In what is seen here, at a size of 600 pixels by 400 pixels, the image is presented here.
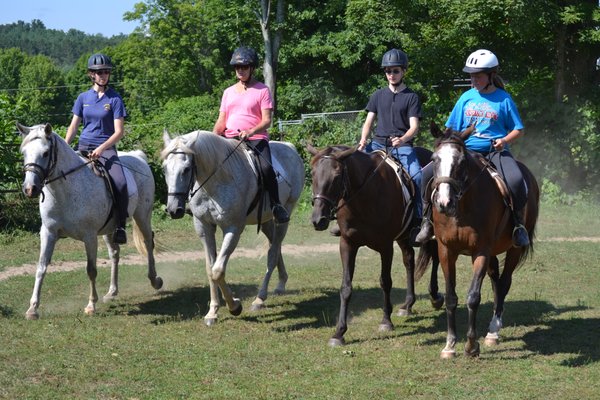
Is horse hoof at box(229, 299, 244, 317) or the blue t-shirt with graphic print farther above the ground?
the blue t-shirt with graphic print

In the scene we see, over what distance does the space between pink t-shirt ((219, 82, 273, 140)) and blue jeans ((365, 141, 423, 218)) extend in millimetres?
1483

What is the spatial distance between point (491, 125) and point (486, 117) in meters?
0.11

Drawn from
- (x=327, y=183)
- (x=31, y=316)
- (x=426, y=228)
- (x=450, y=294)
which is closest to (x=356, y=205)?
(x=327, y=183)

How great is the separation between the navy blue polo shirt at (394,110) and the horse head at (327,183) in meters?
1.30

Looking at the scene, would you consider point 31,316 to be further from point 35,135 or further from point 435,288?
point 435,288

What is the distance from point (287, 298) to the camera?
11469 millimetres

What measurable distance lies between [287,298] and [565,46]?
1590cm

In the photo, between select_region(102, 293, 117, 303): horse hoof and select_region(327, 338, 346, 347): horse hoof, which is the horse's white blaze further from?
select_region(102, 293, 117, 303): horse hoof

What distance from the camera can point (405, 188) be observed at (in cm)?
941

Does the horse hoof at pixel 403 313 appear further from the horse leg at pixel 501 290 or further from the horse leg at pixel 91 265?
the horse leg at pixel 91 265

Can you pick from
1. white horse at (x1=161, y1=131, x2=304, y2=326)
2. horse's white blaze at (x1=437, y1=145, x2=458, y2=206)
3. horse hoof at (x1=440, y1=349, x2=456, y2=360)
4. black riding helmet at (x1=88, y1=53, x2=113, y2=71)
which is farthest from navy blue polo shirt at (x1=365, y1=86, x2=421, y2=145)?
black riding helmet at (x1=88, y1=53, x2=113, y2=71)

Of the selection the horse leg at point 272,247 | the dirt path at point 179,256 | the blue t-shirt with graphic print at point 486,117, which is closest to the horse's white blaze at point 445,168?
the blue t-shirt with graphic print at point 486,117

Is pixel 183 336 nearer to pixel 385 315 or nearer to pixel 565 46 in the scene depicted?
pixel 385 315

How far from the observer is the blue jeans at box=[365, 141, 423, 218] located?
956 centimetres
